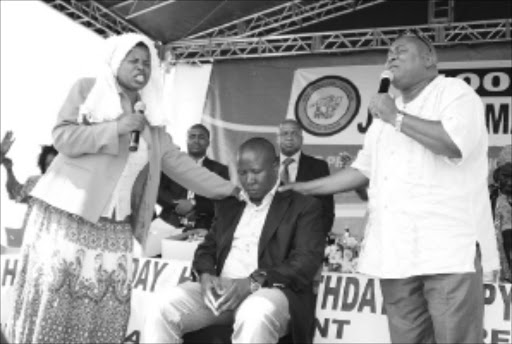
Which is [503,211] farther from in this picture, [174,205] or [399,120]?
[399,120]

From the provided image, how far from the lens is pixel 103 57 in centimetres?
330

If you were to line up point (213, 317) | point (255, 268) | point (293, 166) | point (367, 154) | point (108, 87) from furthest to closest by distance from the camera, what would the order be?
point (293, 166) < point (255, 268) < point (213, 317) < point (367, 154) < point (108, 87)

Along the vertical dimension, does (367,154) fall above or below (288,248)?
above

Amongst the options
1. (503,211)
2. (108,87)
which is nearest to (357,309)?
(108,87)

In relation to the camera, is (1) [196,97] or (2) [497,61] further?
(1) [196,97]

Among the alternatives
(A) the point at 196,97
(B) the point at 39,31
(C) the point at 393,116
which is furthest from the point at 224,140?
(C) the point at 393,116

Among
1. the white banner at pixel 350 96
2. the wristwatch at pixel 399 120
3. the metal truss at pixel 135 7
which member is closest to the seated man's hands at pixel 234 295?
the wristwatch at pixel 399 120

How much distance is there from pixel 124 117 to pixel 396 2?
620 cm

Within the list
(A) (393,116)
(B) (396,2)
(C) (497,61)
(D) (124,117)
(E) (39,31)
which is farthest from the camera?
(E) (39,31)

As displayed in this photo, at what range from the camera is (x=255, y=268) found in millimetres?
3793

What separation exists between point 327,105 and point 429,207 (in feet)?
18.4

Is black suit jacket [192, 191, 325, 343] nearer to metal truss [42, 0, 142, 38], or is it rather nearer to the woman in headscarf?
the woman in headscarf

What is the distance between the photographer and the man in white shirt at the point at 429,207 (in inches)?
111

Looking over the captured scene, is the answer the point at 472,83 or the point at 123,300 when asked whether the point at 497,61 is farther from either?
the point at 123,300
